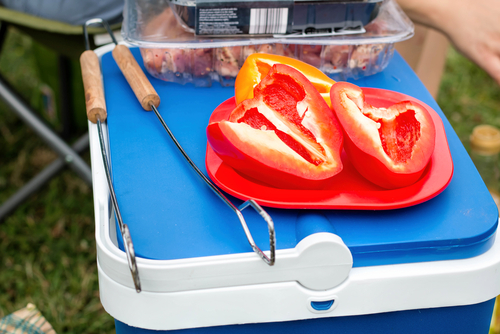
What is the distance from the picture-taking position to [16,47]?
248cm

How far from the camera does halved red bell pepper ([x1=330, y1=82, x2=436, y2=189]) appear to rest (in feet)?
2.04

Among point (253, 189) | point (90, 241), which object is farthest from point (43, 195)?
point (253, 189)

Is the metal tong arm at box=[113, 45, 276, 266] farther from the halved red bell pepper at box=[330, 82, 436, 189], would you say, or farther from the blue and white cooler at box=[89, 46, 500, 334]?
the halved red bell pepper at box=[330, 82, 436, 189]

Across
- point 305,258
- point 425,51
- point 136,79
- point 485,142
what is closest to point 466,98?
point 425,51

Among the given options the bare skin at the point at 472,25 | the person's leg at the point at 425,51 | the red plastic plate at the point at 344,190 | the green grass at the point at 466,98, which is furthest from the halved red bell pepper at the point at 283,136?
the green grass at the point at 466,98

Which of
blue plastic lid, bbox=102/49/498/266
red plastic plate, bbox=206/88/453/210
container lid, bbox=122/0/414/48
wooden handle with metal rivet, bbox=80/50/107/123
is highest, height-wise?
container lid, bbox=122/0/414/48

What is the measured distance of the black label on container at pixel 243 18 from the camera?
860mm

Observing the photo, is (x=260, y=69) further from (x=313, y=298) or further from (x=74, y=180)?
(x=74, y=180)

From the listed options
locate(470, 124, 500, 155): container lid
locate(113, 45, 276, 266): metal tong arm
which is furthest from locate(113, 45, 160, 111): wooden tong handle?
locate(470, 124, 500, 155): container lid

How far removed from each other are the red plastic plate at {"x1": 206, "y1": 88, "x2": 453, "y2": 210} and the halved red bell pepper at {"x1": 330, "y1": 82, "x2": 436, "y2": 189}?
0.7 inches

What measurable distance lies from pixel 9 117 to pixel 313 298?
1.80 metres

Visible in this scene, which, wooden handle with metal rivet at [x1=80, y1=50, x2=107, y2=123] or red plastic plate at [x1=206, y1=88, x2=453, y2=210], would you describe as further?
wooden handle with metal rivet at [x1=80, y1=50, x2=107, y2=123]

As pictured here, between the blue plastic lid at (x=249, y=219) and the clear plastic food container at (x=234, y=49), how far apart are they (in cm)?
21

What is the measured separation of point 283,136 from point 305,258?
0.17 metres
